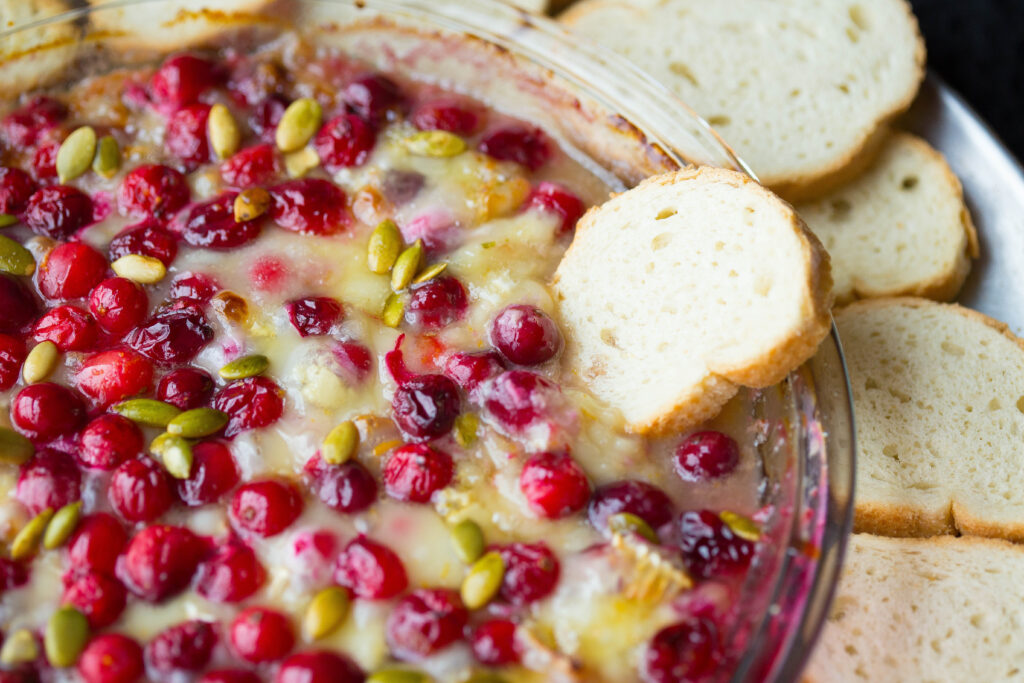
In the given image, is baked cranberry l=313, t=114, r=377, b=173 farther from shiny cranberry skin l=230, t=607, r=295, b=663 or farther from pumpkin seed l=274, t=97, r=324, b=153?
shiny cranberry skin l=230, t=607, r=295, b=663

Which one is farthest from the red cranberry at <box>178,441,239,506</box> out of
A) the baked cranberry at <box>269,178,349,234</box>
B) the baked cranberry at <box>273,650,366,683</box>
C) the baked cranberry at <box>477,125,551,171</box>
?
the baked cranberry at <box>477,125,551,171</box>

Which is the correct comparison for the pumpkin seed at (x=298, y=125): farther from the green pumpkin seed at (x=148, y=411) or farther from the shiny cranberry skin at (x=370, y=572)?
the shiny cranberry skin at (x=370, y=572)

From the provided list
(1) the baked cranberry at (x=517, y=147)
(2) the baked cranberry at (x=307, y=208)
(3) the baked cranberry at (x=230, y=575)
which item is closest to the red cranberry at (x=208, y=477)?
(3) the baked cranberry at (x=230, y=575)

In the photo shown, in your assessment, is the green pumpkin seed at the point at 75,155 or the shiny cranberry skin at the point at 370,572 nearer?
the shiny cranberry skin at the point at 370,572

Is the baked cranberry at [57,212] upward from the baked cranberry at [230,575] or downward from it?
upward

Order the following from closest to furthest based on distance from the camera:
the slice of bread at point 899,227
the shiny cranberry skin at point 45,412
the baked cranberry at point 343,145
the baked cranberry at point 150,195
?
the shiny cranberry skin at point 45,412 → the baked cranberry at point 150,195 → the baked cranberry at point 343,145 → the slice of bread at point 899,227

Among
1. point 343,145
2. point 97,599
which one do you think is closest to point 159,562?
point 97,599
